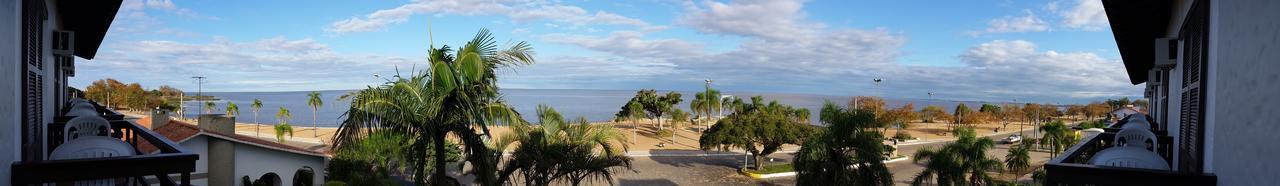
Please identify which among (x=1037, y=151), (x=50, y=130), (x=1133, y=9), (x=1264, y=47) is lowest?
(x=1037, y=151)

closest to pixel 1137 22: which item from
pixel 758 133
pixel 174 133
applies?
pixel 174 133

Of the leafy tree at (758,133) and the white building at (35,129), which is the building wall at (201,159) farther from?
the leafy tree at (758,133)

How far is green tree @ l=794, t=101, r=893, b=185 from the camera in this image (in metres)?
16.7

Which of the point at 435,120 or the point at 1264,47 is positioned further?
the point at 435,120

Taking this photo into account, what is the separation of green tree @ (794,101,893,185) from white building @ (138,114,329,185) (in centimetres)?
1143

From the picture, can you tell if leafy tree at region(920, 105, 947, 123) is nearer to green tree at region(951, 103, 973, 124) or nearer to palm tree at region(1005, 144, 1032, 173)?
green tree at region(951, 103, 973, 124)

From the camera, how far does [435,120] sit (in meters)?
8.95

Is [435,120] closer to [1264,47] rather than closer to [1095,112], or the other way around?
[1264,47]

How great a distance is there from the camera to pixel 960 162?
22.2 metres

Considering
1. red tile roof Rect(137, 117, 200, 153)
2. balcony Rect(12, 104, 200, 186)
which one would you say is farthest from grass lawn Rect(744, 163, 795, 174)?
balcony Rect(12, 104, 200, 186)

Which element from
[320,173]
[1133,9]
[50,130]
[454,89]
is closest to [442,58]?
[454,89]

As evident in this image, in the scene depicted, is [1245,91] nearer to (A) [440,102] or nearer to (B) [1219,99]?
(B) [1219,99]

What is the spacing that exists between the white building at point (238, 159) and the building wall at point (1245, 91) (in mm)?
16034

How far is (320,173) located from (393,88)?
10.4 m
